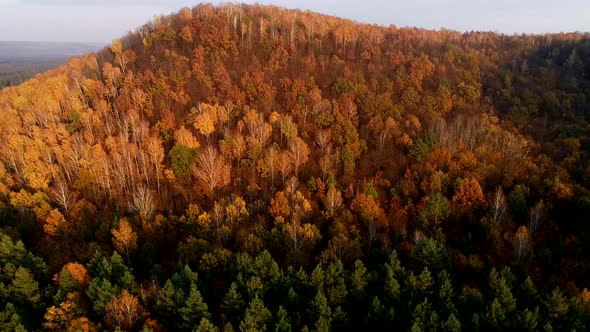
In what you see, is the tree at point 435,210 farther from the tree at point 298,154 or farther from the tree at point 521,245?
the tree at point 298,154

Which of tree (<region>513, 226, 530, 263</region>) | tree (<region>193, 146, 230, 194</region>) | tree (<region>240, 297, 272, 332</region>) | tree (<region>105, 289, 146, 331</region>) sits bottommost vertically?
Answer: tree (<region>105, 289, 146, 331</region>)

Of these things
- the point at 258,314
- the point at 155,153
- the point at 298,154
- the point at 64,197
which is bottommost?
the point at 258,314

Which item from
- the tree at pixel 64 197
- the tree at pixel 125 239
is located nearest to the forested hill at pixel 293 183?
the tree at pixel 64 197

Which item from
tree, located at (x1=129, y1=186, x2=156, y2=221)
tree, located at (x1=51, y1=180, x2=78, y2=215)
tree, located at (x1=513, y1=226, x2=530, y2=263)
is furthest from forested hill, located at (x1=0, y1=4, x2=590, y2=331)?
tree, located at (x1=129, y1=186, x2=156, y2=221)

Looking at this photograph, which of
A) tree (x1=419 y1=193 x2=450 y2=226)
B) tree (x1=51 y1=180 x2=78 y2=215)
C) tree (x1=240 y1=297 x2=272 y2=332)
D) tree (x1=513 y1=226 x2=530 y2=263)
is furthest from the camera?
tree (x1=51 y1=180 x2=78 y2=215)

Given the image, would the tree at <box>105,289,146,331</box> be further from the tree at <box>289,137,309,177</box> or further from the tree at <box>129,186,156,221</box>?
the tree at <box>289,137,309,177</box>

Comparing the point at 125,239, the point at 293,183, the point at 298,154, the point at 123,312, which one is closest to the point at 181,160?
the point at 298,154

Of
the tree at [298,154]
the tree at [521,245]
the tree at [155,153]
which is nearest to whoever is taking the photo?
the tree at [521,245]

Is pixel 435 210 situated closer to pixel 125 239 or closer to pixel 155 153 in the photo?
pixel 125 239

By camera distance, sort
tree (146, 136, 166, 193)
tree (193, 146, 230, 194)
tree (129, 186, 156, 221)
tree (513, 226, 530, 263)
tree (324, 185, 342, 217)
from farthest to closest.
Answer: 1. tree (146, 136, 166, 193)
2. tree (193, 146, 230, 194)
3. tree (324, 185, 342, 217)
4. tree (129, 186, 156, 221)
5. tree (513, 226, 530, 263)
